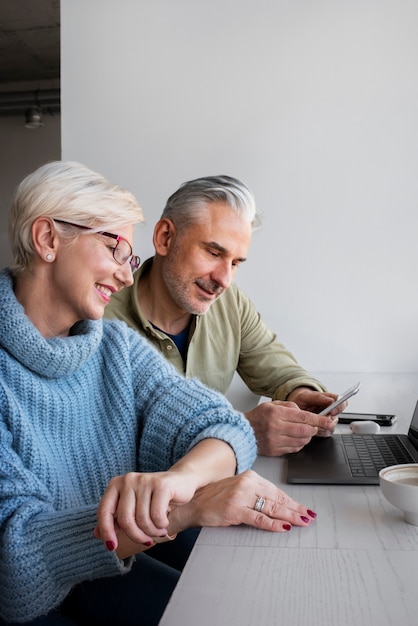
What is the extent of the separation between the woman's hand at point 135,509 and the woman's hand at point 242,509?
7 cm

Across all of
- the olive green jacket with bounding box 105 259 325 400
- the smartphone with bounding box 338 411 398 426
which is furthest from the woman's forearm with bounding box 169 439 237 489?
the olive green jacket with bounding box 105 259 325 400

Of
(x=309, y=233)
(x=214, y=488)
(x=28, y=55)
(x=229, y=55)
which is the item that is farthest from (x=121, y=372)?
(x=28, y=55)

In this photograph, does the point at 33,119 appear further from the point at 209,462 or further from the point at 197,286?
the point at 209,462

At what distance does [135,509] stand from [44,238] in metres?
0.55

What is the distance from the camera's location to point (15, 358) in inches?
47.6

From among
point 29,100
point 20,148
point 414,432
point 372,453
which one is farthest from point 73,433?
point 20,148

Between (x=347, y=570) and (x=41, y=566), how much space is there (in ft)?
1.61

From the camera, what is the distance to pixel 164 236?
2090 millimetres

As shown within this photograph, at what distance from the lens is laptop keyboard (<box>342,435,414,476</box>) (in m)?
1.29

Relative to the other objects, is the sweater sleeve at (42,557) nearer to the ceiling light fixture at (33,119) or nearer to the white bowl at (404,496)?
the white bowl at (404,496)

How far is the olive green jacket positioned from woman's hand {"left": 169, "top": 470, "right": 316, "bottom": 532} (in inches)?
35.2

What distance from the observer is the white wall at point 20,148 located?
292 inches

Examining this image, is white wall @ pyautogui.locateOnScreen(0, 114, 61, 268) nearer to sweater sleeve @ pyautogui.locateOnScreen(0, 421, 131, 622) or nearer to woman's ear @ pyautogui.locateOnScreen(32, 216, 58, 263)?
woman's ear @ pyautogui.locateOnScreen(32, 216, 58, 263)

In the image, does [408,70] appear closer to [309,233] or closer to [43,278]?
[309,233]
